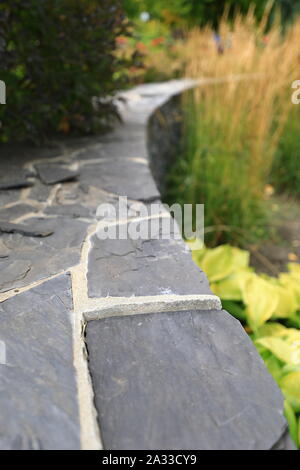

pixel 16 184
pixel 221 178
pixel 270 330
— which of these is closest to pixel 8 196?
pixel 16 184

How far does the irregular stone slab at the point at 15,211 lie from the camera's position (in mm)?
1582

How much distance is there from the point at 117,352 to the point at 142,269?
37 cm

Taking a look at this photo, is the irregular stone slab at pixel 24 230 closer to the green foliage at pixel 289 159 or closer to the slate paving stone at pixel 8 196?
the slate paving stone at pixel 8 196

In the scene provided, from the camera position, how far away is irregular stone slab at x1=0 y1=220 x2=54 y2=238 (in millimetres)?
1449

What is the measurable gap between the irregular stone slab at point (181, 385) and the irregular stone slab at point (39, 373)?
0.06 metres

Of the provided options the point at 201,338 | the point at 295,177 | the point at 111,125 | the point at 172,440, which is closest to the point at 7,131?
the point at 111,125

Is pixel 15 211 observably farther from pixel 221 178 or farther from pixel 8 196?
pixel 221 178

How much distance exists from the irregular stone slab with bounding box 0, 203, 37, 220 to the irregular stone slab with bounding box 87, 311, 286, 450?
740 mm

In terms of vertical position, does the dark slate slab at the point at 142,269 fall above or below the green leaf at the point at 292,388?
above

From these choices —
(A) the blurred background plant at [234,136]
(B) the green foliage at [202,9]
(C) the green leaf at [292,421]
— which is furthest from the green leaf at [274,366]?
(B) the green foliage at [202,9]

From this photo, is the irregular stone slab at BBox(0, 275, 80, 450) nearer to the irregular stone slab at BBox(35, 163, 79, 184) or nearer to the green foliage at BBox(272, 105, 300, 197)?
the irregular stone slab at BBox(35, 163, 79, 184)

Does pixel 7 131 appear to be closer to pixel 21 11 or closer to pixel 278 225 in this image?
pixel 21 11

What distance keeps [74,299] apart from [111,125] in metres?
2.00

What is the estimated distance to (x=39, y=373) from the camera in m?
0.87
